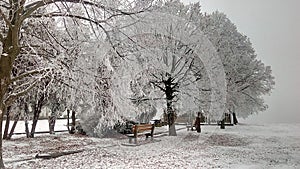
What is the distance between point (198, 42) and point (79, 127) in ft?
15.0

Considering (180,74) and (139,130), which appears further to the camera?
(180,74)

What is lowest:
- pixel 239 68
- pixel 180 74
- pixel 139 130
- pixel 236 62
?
pixel 139 130

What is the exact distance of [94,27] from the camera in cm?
378

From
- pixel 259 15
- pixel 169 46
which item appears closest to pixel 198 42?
pixel 169 46

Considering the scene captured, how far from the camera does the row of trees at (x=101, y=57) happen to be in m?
3.43

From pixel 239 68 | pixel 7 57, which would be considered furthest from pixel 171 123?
pixel 7 57

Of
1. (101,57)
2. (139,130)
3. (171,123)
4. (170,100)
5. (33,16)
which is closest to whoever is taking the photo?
(33,16)

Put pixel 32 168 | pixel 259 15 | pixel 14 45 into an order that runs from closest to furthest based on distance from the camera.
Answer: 1. pixel 14 45
2. pixel 32 168
3. pixel 259 15

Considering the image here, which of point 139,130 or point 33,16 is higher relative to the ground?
point 33,16

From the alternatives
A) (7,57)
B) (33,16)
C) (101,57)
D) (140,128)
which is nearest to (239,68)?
(140,128)

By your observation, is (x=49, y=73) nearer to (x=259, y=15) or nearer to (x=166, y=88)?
(x=259, y=15)

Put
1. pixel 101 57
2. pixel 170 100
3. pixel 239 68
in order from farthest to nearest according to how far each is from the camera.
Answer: pixel 239 68 → pixel 170 100 → pixel 101 57

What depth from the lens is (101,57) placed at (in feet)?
13.4

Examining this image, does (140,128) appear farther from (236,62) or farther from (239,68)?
(239,68)
